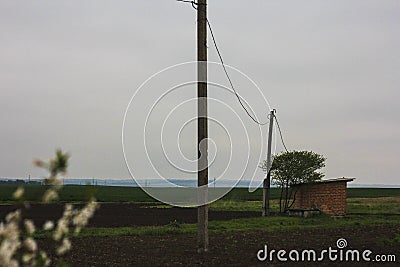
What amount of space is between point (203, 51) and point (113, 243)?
Result: 214 inches

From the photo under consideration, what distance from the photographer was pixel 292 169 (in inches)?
1164

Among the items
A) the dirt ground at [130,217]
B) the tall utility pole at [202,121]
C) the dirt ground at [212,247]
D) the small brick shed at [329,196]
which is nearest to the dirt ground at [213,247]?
the dirt ground at [212,247]

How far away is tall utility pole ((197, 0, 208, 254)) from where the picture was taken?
41.3ft

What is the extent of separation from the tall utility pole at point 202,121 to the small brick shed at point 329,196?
622 inches

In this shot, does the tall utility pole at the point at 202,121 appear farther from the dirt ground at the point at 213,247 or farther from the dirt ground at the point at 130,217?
the dirt ground at the point at 130,217

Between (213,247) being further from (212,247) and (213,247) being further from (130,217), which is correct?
(130,217)

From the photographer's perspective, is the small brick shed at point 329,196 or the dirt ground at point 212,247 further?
the small brick shed at point 329,196

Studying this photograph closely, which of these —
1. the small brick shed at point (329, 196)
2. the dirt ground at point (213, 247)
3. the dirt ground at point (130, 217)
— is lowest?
the dirt ground at point (213, 247)

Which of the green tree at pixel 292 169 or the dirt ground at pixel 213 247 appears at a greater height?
the green tree at pixel 292 169

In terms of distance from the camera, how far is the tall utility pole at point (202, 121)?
12.6 metres

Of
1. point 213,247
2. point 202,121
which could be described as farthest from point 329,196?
point 202,121

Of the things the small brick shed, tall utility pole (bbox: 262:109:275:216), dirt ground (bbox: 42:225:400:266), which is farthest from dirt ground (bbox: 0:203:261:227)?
dirt ground (bbox: 42:225:400:266)

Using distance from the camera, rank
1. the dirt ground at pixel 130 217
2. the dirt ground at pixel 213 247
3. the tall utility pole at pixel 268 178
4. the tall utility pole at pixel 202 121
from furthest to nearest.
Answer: the tall utility pole at pixel 268 178 < the dirt ground at pixel 130 217 < the tall utility pole at pixel 202 121 < the dirt ground at pixel 213 247

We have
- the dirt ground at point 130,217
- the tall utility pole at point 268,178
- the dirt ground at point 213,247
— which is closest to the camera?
the dirt ground at point 213,247
